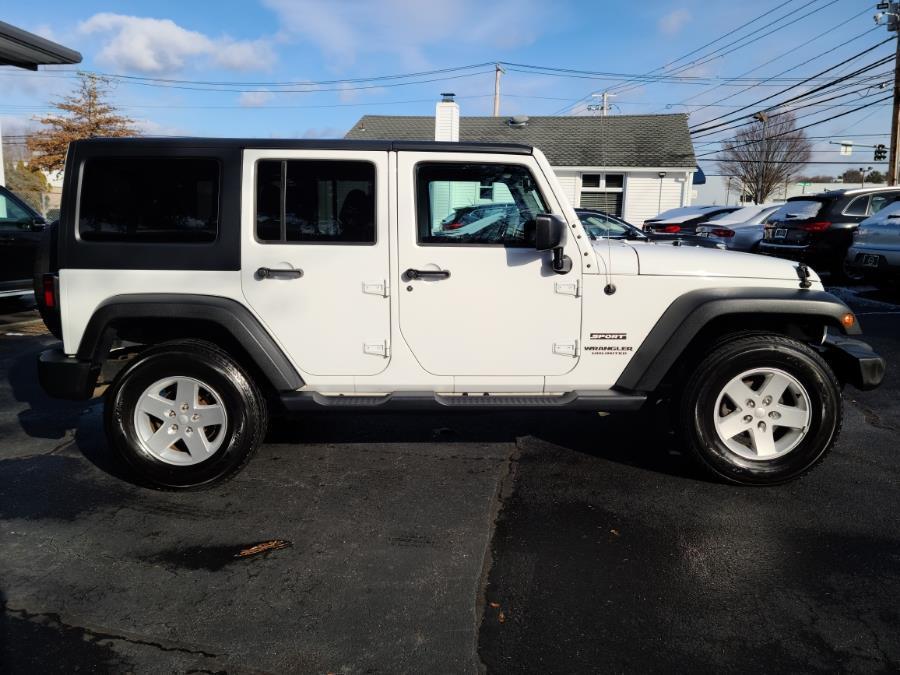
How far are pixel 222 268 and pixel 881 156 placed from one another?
177ft

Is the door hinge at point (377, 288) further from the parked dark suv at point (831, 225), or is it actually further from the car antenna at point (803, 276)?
the parked dark suv at point (831, 225)

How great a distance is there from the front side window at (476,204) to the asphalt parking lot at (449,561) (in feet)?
4.70

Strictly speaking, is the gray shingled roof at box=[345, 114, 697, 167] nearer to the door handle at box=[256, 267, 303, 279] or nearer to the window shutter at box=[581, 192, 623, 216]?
the window shutter at box=[581, 192, 623, 216]

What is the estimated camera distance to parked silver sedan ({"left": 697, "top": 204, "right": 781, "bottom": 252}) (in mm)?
14422

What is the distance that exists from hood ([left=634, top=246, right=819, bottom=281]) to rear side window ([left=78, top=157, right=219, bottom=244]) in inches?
95.4

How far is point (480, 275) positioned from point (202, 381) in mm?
1624

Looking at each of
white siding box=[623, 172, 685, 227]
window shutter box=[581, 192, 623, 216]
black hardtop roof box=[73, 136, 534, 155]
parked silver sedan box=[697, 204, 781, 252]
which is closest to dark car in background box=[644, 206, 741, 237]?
parked silver sedan box=[697, 204, 781, 252]

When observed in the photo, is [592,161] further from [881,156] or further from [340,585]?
[881,156]

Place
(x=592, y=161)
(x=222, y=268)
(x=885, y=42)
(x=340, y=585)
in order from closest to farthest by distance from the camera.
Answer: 1. (x=340, y=585)
2. (x=222, y=268)
3. (x=885, y=42)
4. (x=592, y=161)

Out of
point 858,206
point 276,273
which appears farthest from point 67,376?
point 858,206

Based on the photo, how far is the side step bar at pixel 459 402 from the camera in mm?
3762

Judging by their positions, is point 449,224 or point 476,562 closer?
point 476,562

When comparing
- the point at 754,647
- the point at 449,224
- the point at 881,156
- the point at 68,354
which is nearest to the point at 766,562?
the point at 754,647

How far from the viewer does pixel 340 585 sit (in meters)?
2.89
